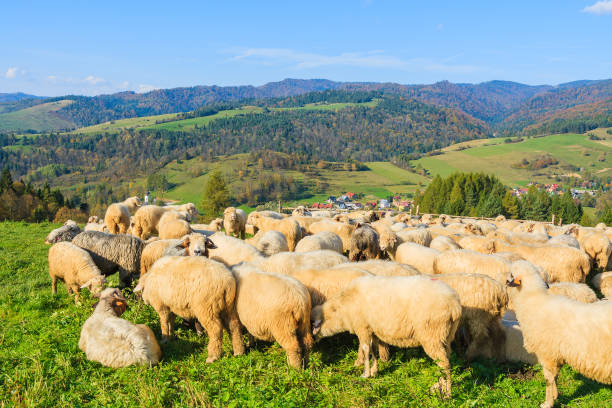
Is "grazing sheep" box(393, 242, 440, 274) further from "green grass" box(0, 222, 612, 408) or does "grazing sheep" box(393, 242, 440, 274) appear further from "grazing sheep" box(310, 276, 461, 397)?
"grazing sheep" box(310, 276, 461, 397)

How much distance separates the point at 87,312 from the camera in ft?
30.3

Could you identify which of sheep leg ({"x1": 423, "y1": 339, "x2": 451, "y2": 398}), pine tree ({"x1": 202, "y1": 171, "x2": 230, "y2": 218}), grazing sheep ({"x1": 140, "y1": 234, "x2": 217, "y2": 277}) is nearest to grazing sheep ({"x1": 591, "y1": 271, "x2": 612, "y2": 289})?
sheep leg ({"x1": 423, "y1": 339, "x2": 451, "y2": 398})

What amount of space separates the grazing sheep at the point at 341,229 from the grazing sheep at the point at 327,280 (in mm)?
6641

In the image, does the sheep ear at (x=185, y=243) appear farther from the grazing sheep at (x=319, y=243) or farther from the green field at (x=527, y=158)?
the green field at (x=527, y=158)

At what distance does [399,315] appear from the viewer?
626cm

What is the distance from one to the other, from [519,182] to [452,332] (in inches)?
6437

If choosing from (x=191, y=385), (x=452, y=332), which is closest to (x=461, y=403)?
(x=452, y=332)

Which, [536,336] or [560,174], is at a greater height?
[536,336]

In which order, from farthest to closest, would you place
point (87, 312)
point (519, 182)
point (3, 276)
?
1. point (519, 182)
2. point (3, 276)
3. point (87, 312)

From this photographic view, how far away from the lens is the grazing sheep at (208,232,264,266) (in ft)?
35.0

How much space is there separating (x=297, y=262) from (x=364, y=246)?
4.25m

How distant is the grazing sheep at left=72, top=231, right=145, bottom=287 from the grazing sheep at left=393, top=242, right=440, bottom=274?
816 cm

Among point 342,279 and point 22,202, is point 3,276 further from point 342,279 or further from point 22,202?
point 22,202

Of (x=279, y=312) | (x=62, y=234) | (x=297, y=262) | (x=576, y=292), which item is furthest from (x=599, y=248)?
(x=62, y=234)
